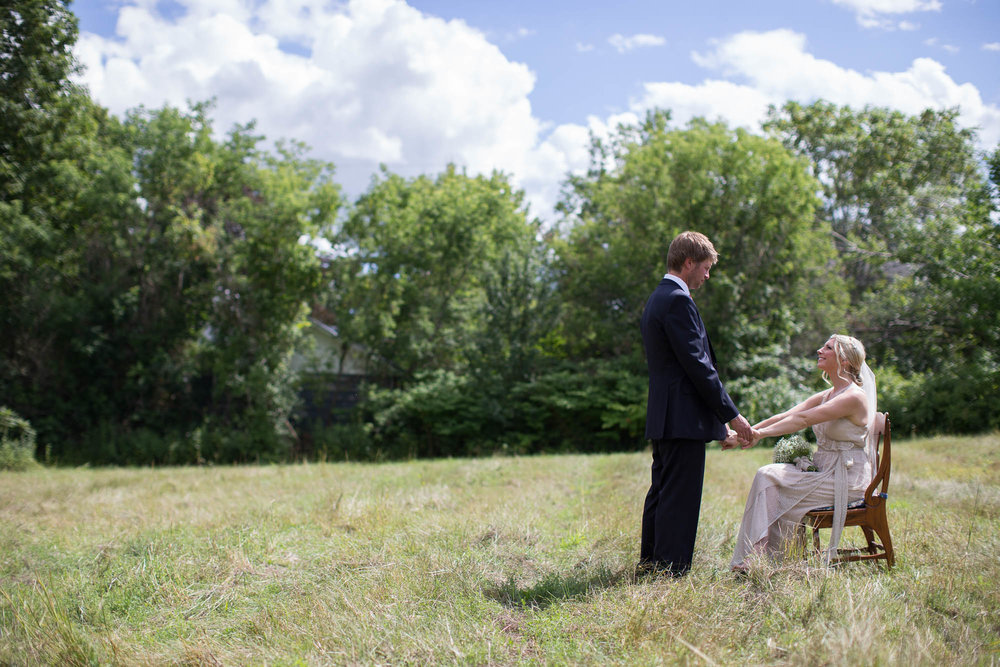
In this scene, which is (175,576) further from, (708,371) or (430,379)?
(430,379)

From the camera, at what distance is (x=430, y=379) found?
2100cm

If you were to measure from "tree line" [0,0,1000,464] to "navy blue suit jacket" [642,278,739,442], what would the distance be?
14.1 meters

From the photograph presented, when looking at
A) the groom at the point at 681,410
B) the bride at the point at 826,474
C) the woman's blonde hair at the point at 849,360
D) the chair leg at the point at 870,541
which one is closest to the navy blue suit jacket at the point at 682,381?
the groom at the point at 681,410

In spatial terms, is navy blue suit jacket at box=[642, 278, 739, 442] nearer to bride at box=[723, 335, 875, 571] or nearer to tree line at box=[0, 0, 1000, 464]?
bride at box=[723, 335, 875, 571]

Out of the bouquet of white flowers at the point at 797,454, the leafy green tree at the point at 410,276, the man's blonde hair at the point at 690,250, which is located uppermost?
the leafy green tree at the point at 410,276

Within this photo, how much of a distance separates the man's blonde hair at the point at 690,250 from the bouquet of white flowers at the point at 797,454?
52.0 inches

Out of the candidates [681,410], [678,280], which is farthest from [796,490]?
[678,280]

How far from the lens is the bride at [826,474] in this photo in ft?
14.4

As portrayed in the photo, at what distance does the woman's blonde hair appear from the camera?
4.51 m

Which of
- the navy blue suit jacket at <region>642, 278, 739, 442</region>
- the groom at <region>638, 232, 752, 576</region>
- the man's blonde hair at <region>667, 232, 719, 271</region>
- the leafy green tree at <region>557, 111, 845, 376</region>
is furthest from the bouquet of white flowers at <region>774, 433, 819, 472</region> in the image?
the leafy green tree at <region>557, 111, 845, 376</region>

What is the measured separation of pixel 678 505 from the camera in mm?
4238

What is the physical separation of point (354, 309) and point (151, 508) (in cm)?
1341

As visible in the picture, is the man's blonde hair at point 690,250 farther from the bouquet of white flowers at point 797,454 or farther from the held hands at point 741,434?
the bouquet of white flowers at point 797,454

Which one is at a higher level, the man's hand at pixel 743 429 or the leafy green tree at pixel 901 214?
the leafy green tree at pixel 901 214
